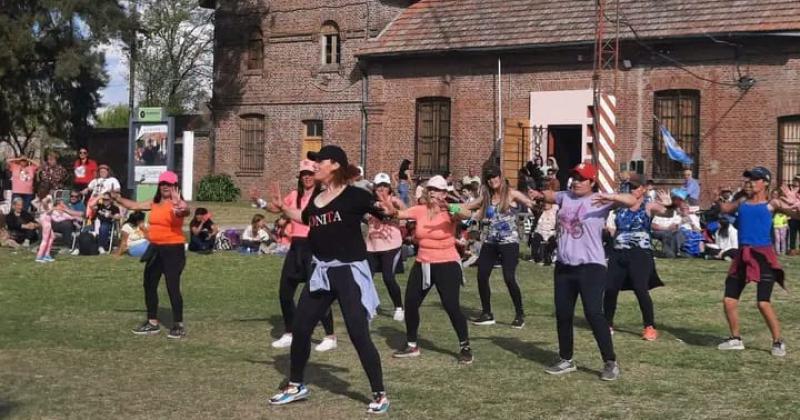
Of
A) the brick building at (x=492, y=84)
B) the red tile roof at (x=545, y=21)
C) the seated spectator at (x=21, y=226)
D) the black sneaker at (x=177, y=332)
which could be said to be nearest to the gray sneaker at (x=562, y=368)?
the black sneaker at (x=177, y=332)

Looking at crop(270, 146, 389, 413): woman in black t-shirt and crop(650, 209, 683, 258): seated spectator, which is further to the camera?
crop(650, 209, 683, 258): seated spectator

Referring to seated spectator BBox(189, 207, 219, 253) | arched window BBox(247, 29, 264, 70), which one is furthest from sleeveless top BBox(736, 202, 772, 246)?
arched window BBox(247, 29, 264, 70)

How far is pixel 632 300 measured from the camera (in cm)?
1555

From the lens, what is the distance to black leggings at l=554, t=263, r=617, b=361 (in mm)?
9617

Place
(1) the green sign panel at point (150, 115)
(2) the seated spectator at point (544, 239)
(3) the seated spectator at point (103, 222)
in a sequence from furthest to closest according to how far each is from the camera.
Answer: (1) the green sign panel at point (150, 115), (3) the seated spectator at point (103, 222), (2) the seated spectator at point (544, 239)

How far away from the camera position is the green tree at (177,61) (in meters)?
64.1

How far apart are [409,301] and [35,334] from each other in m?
4.16

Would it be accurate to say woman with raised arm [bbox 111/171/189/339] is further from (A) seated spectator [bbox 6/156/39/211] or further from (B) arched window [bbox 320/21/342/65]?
(B) arched window [bbox 320/21/342/65]

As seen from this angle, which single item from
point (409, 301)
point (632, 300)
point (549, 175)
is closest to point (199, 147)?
point (549, 175)

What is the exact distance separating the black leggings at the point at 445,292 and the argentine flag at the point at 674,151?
2034cm

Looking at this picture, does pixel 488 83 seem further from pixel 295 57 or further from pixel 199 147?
pixel 199 147

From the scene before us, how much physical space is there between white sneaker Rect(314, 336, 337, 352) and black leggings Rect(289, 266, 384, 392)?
99.4 inches

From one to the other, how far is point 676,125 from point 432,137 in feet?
25.9

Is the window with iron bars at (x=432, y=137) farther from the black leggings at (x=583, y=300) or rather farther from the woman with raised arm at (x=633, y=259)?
the black leggings at (x=583, y=300)
